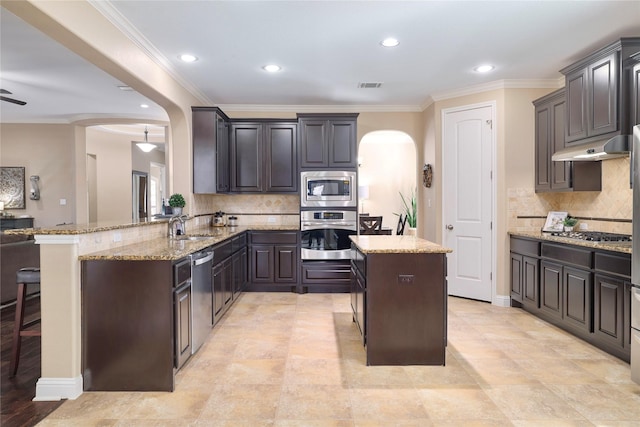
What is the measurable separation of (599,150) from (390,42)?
77.9 inches

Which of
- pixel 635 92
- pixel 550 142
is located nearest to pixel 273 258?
pixel 550 142

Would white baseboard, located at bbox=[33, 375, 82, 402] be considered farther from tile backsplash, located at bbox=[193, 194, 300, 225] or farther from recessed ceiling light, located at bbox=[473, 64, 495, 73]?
recessed ceiling light, located at bbox=[473, 64, 495, 73]

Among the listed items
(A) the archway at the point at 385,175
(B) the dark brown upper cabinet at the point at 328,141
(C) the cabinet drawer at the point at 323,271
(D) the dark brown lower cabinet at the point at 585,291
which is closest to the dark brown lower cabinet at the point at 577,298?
(D) the dark brown lower cabinet at the point at 585,291

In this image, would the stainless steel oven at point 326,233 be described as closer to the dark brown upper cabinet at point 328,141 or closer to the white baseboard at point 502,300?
the dark brown upper cabinet at point 328,141

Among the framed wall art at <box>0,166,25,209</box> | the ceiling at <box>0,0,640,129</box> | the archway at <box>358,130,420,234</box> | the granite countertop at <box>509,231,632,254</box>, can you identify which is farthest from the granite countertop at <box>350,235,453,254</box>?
the framed wall art at <box>0,166,25,209</box>

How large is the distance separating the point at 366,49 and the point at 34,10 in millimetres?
2495

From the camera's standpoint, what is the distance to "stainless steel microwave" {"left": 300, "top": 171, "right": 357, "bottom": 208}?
5.15m

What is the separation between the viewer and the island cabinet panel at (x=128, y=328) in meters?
2.46

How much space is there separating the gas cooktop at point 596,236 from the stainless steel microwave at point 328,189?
245 cm

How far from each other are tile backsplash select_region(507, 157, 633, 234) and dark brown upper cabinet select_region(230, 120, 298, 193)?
286 cm

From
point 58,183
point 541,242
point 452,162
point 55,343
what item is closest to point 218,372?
point 55,343

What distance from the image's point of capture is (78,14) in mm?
2400

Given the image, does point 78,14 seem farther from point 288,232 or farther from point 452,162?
point 452,162

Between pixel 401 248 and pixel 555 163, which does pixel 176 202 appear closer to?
pixel 401 248
